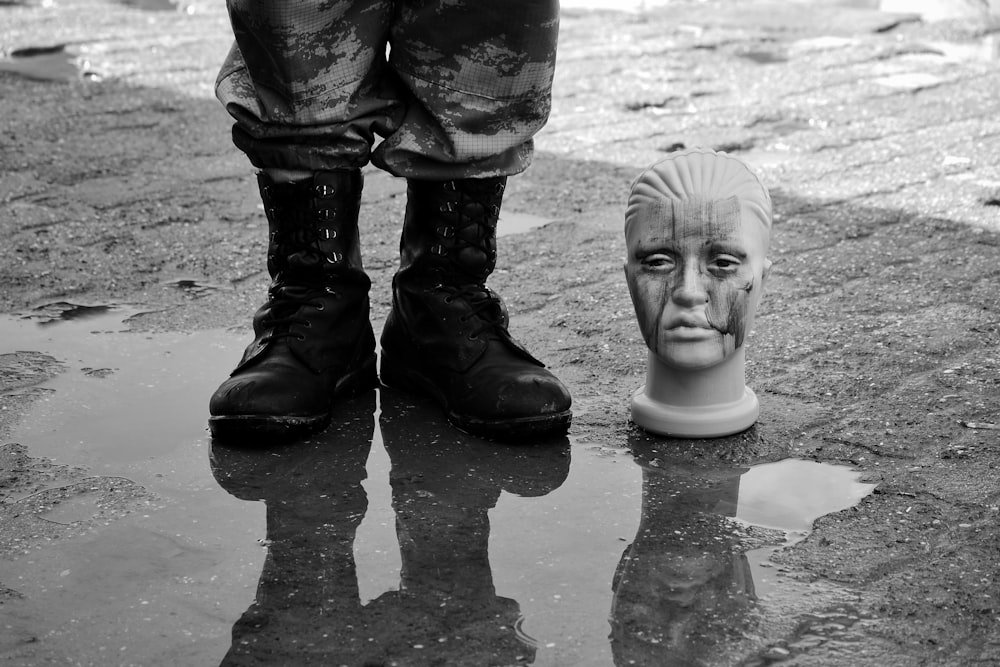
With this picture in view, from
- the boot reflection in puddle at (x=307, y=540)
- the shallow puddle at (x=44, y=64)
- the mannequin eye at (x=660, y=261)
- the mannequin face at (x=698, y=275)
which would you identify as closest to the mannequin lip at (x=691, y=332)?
the mannequin face at (x=698, y=275)

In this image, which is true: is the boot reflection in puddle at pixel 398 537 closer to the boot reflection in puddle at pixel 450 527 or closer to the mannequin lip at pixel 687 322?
the boot reflection in puddle at pixel 450 527

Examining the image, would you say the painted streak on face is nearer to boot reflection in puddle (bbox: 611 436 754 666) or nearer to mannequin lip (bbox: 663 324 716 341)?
mannequin lip (bbox: 663 324 716 341)

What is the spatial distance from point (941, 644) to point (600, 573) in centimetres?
53

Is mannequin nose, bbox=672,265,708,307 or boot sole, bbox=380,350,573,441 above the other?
mannequin nose, bbox=672,265,708,307

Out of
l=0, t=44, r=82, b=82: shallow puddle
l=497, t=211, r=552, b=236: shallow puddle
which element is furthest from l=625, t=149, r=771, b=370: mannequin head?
l=0, t=44, r=82, b=82: shallow puddle

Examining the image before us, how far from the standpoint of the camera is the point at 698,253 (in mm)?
2346

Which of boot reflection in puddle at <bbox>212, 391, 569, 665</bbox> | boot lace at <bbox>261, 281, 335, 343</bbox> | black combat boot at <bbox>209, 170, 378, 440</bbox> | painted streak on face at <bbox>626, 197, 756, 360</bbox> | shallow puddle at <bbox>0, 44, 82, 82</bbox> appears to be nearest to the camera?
boot reflection in puddle at <bbox>212, 391, 569, 665</bbox>

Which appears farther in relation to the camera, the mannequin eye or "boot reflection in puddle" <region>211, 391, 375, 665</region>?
the mannequin eye

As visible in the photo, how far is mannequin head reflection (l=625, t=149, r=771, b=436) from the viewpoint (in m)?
2.32

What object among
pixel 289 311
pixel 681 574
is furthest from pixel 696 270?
pixel 289 311

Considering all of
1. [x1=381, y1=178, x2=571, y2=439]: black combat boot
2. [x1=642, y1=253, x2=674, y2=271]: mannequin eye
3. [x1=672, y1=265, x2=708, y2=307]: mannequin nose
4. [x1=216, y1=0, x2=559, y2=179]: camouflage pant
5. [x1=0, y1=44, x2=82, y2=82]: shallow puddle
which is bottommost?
[x1=0, y1=44, x2=82, y2=82]: shallow puddle

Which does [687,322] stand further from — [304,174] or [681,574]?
[304,174]

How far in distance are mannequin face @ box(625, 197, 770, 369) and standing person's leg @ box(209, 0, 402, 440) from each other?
24.5 inches

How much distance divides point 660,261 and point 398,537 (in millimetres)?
743
